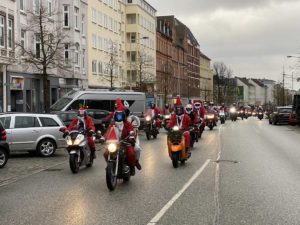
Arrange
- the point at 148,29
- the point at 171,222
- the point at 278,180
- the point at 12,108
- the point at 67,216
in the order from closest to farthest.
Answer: the point at 171,222 < the point at 67,216 < the point at 278,180 < the point at 12,108 < the point at 148,29

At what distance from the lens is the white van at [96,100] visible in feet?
99.7

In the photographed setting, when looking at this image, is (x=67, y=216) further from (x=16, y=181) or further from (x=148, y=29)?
(x=148, y=29)

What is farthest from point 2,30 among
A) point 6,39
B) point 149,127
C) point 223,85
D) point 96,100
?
point 223,85

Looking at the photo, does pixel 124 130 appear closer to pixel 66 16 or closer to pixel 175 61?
pixel 66 16

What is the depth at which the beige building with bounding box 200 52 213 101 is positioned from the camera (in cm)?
14400

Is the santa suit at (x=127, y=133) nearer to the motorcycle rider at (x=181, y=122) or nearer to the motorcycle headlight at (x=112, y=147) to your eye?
the motorcycle headlight at (x=112, y=147)

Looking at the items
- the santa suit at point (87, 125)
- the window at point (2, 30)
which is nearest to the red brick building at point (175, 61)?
the window at point (2, 30)

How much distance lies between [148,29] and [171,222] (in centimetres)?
8372

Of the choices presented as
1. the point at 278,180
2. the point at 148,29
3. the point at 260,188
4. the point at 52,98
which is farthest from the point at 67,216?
the point at 148,29

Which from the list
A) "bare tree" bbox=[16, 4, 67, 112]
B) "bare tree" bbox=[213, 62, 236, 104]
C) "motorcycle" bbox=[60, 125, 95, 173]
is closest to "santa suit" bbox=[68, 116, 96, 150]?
"motorcycle" bbox=[60, 125, 95, 173]

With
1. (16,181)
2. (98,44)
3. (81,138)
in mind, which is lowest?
(16,181)

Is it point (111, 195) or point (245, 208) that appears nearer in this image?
point (245, 208)

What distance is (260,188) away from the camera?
35.2 feet

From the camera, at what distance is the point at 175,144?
1485cm
